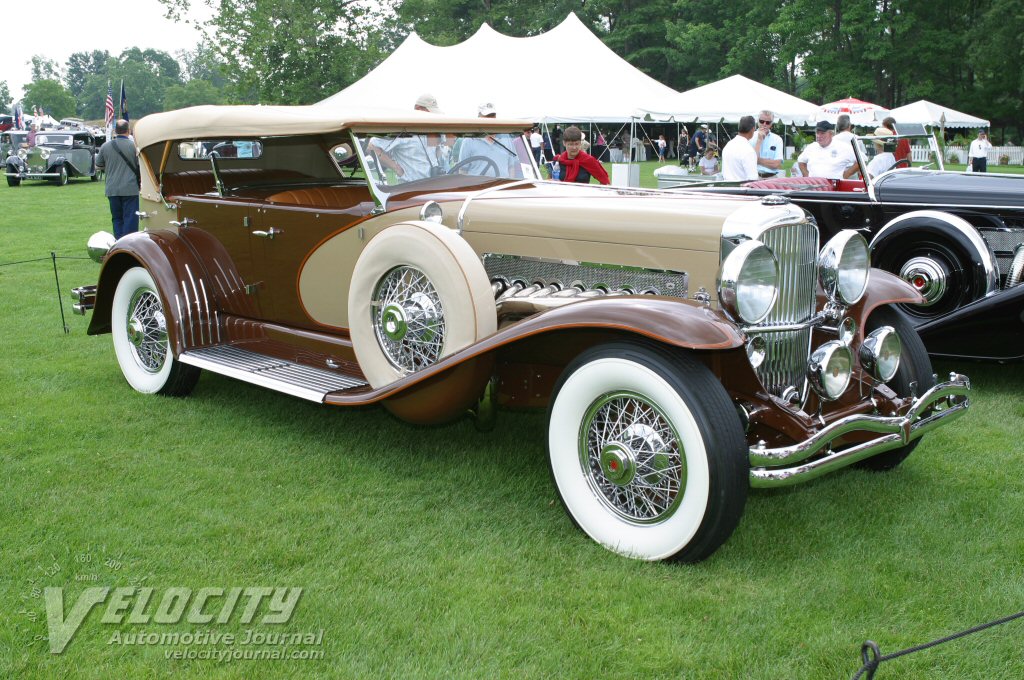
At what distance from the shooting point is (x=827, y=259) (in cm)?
381

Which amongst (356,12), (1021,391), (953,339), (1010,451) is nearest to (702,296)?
(1010,451)

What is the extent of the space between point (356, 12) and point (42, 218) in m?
18.7

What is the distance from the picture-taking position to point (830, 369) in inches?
138

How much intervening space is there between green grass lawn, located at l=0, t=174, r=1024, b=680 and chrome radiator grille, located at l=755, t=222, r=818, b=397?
610mm

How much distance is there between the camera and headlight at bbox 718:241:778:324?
333cm

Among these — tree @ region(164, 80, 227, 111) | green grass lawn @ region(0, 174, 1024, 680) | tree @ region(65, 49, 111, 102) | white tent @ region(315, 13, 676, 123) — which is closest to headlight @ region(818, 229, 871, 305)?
green grass lawn @ region(0, 174, 1024, 680)

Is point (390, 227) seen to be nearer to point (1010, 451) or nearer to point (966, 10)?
point (1010, 451)

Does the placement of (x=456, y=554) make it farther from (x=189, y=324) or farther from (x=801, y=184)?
(x=801, y=184)

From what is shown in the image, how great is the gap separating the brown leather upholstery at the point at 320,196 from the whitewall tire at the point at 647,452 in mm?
2053

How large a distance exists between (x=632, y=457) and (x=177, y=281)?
126 inches

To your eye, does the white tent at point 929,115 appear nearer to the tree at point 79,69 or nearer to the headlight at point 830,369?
the headlight at point 830,369

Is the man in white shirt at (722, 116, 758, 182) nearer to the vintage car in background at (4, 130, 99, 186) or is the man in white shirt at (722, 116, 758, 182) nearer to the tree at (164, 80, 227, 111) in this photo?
the vintage car in background at (4, 130, 99, 186)

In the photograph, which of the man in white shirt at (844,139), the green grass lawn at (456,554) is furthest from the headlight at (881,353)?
the man in white shirt at (844,139)

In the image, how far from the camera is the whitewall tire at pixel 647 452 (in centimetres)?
304
